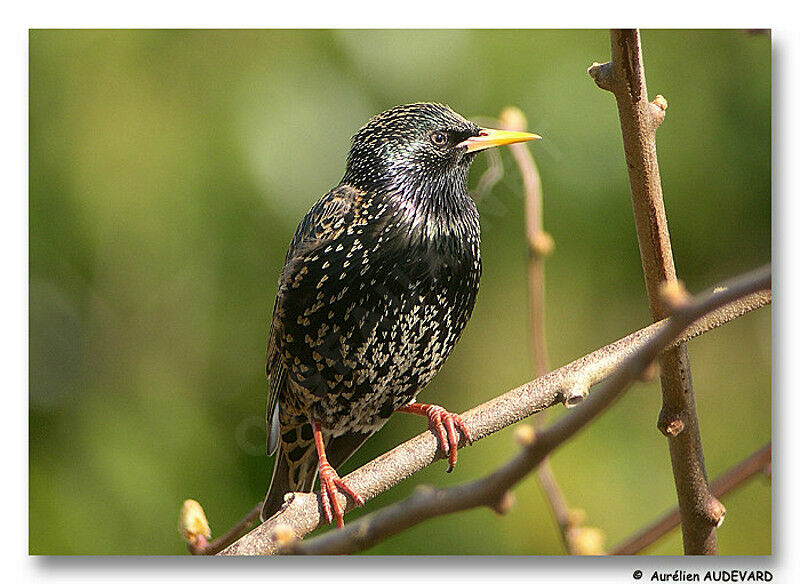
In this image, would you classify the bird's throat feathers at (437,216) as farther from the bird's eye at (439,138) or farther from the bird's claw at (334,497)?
the bird's claw at (334,497)

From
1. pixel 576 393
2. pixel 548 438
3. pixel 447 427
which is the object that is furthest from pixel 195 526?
pixel 548 438

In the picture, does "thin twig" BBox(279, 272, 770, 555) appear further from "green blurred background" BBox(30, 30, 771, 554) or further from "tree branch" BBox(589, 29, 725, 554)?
"green blurred background" BBox(30, 30, 771, 554)

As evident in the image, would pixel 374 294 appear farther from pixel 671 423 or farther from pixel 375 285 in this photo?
pixel 671 423

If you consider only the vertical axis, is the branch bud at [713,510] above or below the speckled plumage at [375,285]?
below

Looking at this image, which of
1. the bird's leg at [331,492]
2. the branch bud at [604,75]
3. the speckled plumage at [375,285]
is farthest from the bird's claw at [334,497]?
the branch bud at [604,75]
